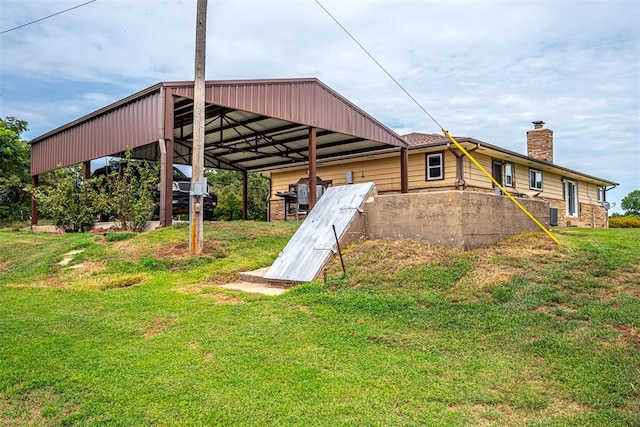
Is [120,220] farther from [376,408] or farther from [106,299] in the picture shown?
[376,408]

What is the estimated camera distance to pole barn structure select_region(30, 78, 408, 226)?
11.2 metres

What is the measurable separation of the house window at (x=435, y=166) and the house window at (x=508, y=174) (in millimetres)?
3191

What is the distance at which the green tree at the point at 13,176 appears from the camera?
26.2 metres

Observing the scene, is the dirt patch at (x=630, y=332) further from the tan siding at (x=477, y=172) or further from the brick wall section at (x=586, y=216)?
the brick wall section at (x=586, y=216)

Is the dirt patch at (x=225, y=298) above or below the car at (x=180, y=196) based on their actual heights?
below

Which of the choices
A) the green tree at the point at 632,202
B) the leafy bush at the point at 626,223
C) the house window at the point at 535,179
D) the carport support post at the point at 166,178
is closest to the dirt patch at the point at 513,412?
the carport support post at the point at 166,178

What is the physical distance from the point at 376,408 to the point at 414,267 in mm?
3333

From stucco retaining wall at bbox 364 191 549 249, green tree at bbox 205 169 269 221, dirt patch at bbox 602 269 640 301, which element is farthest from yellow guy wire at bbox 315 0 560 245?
green tree at bbox 205 169 269 221

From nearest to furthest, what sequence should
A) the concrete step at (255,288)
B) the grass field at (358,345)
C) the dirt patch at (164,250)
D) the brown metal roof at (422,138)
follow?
the grass field at (358,345) → the concrete step at (255,288) → the dirt patch at (164,250) → the brown metal roof at (422,138)

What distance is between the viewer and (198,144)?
Result: 948 cm

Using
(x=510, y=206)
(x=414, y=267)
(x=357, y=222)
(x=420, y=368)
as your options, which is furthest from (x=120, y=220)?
(x=420, y=368)

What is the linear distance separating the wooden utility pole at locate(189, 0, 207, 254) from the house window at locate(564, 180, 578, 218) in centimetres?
1966

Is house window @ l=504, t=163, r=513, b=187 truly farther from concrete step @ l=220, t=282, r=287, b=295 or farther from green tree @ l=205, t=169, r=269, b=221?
concrete step @ l=220, t=282, r=287, b=295

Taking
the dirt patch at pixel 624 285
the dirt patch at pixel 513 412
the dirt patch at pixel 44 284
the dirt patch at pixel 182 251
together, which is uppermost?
the dirt patch at pixel 182 251
